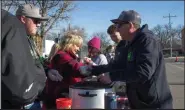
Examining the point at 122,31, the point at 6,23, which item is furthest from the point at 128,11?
the point at 6,23

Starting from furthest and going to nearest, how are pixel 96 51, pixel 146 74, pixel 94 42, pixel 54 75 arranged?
pixel 96 51, pixel 94 42, pixel 54 75, pixel 146 74

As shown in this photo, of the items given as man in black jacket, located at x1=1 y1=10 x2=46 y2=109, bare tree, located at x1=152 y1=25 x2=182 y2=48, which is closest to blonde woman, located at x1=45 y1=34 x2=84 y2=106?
man in black jacket, located at x1=1 y1=10 x2=46 y2=109

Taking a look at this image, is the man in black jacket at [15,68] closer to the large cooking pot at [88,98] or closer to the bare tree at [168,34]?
the large cooking pot at [88,98]

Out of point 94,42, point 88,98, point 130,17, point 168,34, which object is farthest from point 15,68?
point 168,34

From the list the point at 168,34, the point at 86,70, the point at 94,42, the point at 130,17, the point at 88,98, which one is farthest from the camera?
the point at 168,34

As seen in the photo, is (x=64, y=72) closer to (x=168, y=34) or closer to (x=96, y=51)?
(x=96, y=51)

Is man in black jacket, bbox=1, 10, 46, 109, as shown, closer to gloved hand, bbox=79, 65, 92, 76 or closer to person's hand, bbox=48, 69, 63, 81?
person's hand, bbox=48, 69, 63, 81

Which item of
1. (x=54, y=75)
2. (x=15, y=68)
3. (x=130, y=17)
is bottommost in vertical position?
(x=54, y=75)

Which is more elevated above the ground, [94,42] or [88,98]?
[94,42]

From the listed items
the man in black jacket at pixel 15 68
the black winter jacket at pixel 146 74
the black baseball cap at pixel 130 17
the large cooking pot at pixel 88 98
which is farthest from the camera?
the black baseball cap at pixel 130 17

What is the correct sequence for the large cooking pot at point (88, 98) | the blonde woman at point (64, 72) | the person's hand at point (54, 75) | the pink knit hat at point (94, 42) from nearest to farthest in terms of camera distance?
the large cooking pot at point (88, 98)
the person's hand at point (54, 75)
the blonde woman at point (64, 72)
the pink knit hat at point (94, 42)

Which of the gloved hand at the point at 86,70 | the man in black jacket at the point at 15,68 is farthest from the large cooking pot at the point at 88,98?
the man in black jacket at the point at 15,68

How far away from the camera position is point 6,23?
1813 mm

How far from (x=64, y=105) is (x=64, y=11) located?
2595 cm
